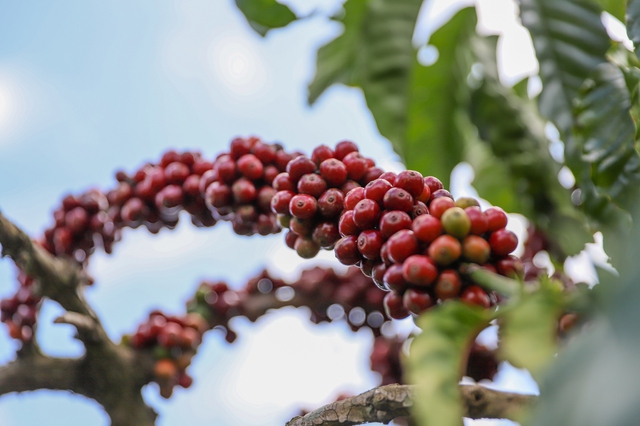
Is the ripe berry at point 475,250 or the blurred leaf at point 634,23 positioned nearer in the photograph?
the ripe berry at point 475,250

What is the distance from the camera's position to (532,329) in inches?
25.2

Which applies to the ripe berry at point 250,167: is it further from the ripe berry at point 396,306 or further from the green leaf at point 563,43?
the green leaf at point 563,43

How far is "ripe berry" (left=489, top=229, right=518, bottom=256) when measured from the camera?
0.86 meters

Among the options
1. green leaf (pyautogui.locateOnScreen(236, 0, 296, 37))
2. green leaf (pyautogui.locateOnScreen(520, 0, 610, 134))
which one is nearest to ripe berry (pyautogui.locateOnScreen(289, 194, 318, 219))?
green leaf (pyautogui.locateOnScreen(520, 0, 610, 134))

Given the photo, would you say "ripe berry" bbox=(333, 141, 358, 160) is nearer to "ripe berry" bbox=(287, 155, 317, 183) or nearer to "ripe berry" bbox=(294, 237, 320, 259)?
"ripe berry" bbox=(287, 155, 317, 183)

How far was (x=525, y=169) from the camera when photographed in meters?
1.91

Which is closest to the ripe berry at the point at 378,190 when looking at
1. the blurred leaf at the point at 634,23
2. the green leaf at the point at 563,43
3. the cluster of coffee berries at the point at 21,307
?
the blurred leaf at the point at 634,23

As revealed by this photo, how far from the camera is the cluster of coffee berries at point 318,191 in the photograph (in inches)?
40.8

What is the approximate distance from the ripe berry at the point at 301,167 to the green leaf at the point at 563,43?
2.37 feet

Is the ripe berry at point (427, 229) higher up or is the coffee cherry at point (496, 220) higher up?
the coffee cherry at point (496, 220)

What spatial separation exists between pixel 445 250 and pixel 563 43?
1.04 meters

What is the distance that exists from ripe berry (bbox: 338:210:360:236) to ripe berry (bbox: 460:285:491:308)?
197mm

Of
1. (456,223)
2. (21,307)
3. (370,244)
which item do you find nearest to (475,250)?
(456,223)

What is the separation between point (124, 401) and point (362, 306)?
703 mm
